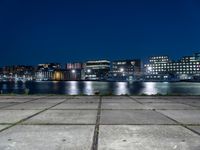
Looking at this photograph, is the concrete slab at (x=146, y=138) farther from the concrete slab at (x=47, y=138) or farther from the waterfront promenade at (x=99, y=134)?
the concrete slab at (x=47, y=138)

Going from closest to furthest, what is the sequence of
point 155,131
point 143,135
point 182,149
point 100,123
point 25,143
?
point 182,149
point 25,143
point 143,135
point 155,131
point 100,123

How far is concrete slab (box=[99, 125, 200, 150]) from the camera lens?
17.6ft

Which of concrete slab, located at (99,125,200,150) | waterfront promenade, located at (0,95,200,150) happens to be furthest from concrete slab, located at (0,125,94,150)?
concrete slab, located at (99,125,200,150)

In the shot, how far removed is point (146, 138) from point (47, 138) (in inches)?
91.1

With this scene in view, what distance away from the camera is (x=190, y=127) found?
291 inches

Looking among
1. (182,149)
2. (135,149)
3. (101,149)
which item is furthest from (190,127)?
(101,149)

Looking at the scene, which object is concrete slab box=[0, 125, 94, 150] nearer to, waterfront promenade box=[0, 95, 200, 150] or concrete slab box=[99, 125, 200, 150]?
waterfront promenade box=[0, 95, 200, 150]

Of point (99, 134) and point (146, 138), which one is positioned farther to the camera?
point (99, 134)

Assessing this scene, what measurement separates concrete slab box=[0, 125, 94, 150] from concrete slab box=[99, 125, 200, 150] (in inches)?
16.7

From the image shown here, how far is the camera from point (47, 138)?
606 centimetres

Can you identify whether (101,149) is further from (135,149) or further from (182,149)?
(182,149)

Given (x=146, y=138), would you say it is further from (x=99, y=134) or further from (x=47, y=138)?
(x=47, y=138)

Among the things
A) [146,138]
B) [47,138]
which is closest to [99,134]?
[146,138]

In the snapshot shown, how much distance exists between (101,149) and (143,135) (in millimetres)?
1579
